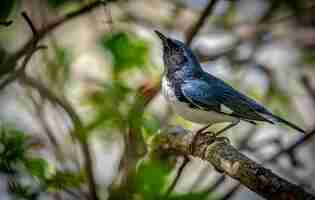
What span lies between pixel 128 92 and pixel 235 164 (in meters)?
0.46

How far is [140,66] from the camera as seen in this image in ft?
8.32

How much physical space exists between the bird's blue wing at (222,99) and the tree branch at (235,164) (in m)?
0.22

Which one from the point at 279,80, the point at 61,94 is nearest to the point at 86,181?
the point at 61,94

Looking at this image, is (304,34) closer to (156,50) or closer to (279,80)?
(279,80)

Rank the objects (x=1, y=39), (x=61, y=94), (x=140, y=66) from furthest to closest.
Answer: (x=1, y=39), (x=61, y=94), (x=140, y=66)

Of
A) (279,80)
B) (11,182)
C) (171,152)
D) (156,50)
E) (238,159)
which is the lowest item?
(279,80)

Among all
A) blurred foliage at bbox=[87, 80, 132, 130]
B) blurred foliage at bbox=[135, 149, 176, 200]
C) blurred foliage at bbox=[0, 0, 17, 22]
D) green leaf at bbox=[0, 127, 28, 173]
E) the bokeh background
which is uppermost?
blurred foliage at bbox=[0, 0, 17, 22]

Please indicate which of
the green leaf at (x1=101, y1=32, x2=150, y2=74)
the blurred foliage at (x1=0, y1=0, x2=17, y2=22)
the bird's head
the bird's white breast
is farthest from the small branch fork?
the bird's head

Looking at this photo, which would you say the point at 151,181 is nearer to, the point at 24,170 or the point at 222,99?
the point at 24,170

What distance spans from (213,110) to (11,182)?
118 cm

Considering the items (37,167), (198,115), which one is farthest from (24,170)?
(198,115)

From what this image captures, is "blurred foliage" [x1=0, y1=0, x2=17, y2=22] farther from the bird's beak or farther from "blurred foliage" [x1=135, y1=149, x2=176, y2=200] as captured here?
the bird's beak

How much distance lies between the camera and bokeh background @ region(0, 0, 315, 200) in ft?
7.62

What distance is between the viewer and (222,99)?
3.20 m
